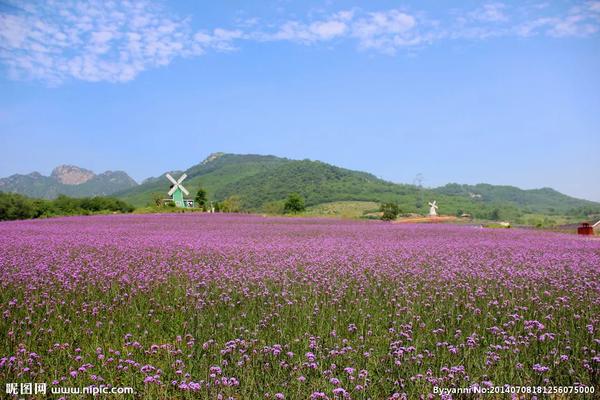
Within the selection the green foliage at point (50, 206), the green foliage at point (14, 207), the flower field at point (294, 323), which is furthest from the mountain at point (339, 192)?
the flower field at point (294, 323)

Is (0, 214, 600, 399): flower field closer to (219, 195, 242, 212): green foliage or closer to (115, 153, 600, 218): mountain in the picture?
(219, 195, 242, 212): green foliage

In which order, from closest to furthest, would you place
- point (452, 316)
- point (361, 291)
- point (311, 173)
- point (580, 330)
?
point (580, 330) < point (452, 316) < point (361, 291) < point (311, 173)

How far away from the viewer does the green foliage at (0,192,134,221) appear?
33.9 meters

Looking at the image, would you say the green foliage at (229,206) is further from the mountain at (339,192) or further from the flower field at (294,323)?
the flower field at (294,323)

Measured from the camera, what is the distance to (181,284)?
7418 millimetres

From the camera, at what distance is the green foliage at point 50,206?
33.9 m

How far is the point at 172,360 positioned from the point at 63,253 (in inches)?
283

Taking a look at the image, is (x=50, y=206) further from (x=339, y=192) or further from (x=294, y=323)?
(x=339, y=192)

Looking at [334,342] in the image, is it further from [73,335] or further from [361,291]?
[73,335]

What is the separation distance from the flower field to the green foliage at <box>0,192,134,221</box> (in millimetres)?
28355

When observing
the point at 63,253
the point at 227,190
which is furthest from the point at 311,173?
the point at 63,253

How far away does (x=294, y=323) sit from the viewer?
548 centimetres

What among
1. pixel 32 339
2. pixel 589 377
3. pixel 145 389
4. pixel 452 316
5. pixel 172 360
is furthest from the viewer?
pixel 452 316

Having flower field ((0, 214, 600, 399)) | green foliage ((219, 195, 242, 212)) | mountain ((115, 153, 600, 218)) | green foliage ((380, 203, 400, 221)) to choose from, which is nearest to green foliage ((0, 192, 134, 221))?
green foliage ((219, 195, 242, 212))
